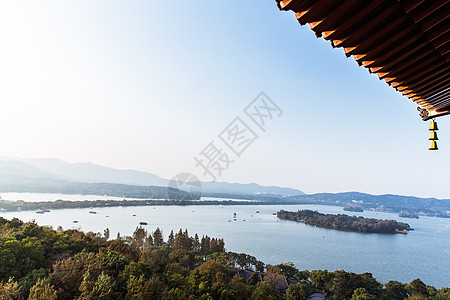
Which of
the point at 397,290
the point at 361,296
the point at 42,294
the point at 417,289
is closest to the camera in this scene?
the point at 42,294

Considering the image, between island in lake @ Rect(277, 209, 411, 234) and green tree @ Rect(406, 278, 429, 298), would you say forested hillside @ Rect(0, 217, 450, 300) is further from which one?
island in lake @ Rect(277, 209, 411, 234)

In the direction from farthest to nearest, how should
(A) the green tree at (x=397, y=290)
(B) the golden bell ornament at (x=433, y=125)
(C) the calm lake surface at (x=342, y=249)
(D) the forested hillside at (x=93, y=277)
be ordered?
(C) the calm lake surface at (x=342, y=249) → (A) the green tree at (x=397, y=290) → (D) the forested hillside at (x=93, y=277) → (B) the golden bell ornament at (x=433, y=125)

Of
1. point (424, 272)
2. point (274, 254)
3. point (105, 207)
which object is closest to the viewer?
point (424, 272)

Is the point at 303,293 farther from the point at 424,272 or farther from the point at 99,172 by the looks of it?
the point at 99,172

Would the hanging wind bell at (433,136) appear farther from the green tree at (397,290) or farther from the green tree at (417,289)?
the green tree at (417,289)

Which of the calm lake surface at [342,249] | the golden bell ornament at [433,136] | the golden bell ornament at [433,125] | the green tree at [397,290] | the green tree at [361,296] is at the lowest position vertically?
the calm lake surface at [342,249]

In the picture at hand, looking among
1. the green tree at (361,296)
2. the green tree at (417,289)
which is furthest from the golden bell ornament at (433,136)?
the green tree at (417,289)

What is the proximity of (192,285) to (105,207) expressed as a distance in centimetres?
5442

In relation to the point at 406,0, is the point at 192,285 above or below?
below

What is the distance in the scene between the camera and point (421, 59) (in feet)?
4.18

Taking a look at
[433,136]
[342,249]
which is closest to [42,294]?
[433,136]

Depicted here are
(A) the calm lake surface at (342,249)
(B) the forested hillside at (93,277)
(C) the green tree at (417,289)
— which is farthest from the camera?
(A) the calm lake surface at (342,249)

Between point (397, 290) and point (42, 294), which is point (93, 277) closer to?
point (42, 294)

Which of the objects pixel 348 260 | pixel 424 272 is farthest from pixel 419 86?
pixel 424 272
